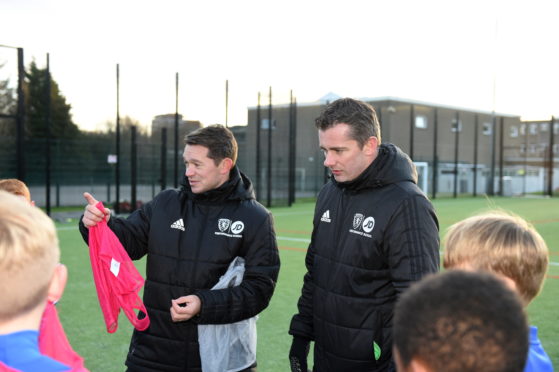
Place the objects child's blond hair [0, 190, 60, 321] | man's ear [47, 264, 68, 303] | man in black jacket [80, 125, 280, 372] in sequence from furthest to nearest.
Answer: man in black jacket [80, 125, 280, 372], man's ear [47, 264, 68, 303], child's blond hair [0, 190, 60, 321]

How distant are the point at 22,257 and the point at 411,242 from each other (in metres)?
1.70

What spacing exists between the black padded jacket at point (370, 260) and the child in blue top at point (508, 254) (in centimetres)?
60

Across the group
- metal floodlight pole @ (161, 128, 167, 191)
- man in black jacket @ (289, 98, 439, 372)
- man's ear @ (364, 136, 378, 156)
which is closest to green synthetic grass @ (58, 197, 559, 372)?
man in black jacket @ (289, 98, 439, 372)

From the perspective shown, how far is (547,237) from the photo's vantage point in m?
13.6

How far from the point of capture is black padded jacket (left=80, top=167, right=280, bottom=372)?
307 cm

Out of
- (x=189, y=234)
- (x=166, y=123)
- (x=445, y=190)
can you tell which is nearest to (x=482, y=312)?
(x=189, y=234)

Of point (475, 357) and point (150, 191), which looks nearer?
point (475, 357)

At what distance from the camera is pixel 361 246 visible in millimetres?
2783

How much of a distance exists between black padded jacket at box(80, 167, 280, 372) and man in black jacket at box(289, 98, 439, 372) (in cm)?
32

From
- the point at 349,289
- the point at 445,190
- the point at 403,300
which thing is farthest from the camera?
the point at 445,190

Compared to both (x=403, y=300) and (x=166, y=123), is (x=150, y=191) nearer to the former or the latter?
(x=166, y=123)

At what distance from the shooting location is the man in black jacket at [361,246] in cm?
266

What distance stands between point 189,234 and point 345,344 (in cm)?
104

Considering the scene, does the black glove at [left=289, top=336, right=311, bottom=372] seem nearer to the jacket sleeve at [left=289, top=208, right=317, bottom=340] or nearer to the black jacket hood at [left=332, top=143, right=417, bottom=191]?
the jacket sleeve at [left=289, top=208, right=317, bottom=340]
